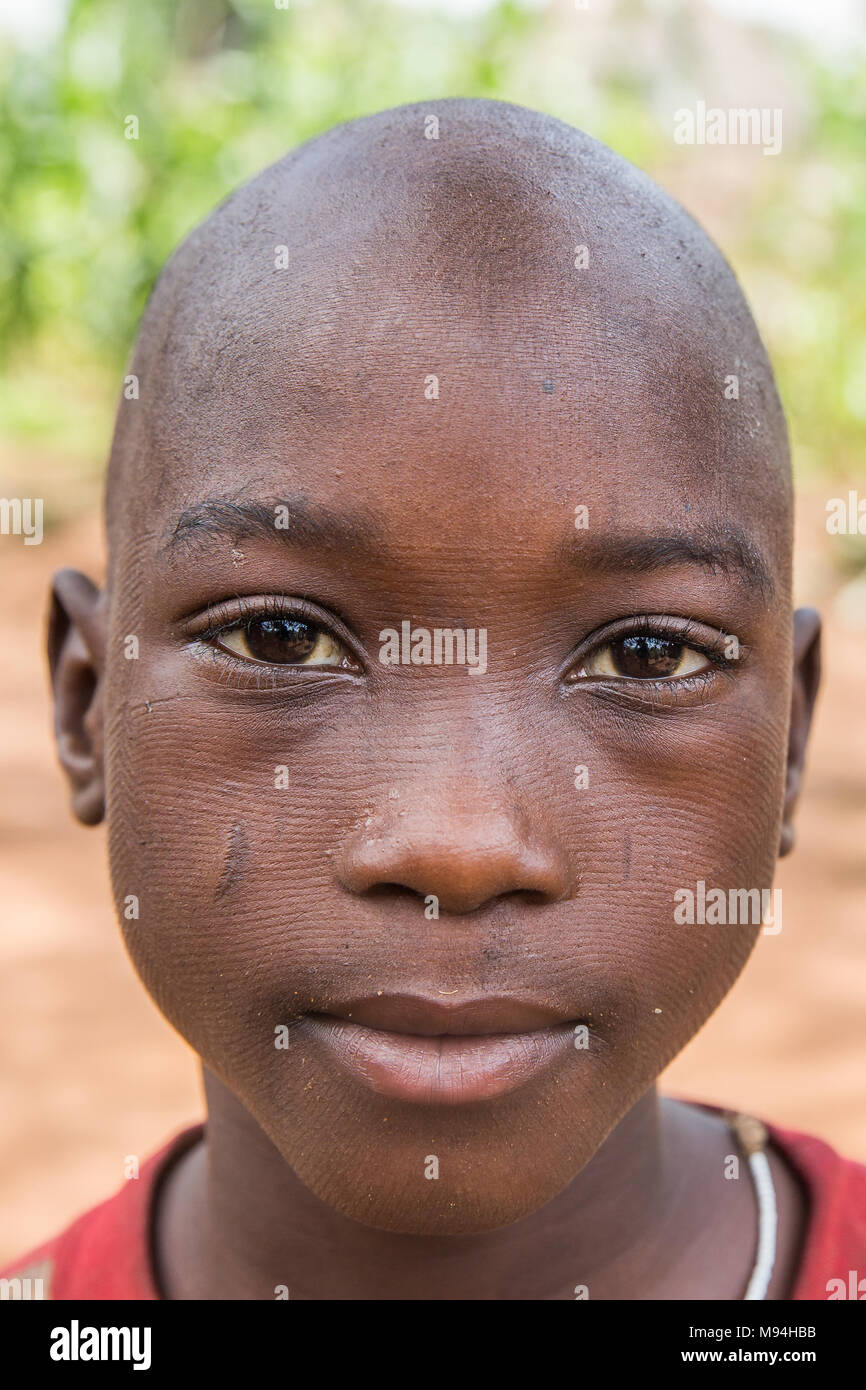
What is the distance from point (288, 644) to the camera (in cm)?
150

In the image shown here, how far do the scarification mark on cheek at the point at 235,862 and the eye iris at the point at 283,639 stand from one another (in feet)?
0.60

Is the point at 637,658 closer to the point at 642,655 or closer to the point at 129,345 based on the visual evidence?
the point at 642,655

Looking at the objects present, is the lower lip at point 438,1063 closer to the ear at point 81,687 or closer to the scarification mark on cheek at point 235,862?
the scarification mark on cheek at point 235,862

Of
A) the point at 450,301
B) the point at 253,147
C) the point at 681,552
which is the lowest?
the point at 681,552

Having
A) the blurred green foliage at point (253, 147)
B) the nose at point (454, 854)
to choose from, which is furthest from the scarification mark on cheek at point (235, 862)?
the blurred green foliage at point (253, 147)

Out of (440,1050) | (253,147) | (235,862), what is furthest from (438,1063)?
(253,147)

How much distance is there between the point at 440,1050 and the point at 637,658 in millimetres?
462

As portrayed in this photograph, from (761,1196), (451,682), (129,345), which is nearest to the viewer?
(451,682)

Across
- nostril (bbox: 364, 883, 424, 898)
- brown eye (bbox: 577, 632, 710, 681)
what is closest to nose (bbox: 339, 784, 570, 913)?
nostril (bbox: 364, 883, 424, 898)

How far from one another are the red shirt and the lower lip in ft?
2.21

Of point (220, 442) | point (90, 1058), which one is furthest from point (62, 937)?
point (220, 442)

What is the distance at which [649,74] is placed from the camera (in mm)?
13180

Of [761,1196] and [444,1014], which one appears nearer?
[444,1014]

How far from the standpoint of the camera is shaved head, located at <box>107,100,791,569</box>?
1471 mm
